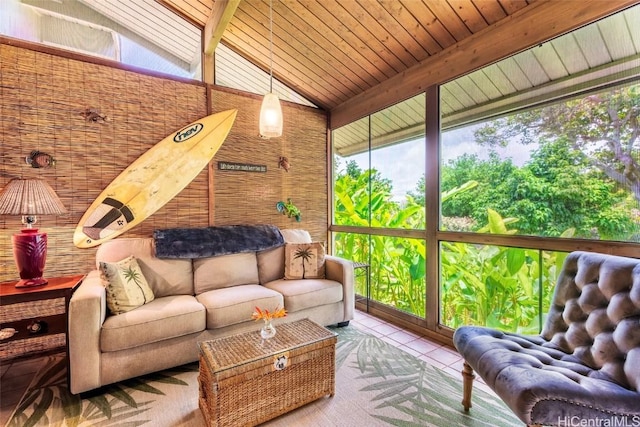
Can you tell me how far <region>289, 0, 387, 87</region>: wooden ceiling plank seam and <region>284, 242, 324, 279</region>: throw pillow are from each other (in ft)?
6.28

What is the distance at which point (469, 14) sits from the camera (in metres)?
2.26

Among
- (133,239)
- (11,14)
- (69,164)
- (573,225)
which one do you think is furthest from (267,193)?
(573,225)

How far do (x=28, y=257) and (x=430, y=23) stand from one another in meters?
3.53

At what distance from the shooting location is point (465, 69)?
2.48 metres

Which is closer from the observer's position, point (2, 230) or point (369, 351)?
point (2, 230)

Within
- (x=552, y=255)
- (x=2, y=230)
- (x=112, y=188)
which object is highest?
(x=112, y=188)

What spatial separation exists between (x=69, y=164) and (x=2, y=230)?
0.70 meters

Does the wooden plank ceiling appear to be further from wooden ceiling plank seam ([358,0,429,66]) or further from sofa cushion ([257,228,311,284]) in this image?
sofa cushion ([257,228,311,284])

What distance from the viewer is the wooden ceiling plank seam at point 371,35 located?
2.50 meters

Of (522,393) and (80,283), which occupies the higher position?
(80,283)

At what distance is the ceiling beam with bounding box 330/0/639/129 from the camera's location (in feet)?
6.11

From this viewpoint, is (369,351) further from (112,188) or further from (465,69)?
(112,188)

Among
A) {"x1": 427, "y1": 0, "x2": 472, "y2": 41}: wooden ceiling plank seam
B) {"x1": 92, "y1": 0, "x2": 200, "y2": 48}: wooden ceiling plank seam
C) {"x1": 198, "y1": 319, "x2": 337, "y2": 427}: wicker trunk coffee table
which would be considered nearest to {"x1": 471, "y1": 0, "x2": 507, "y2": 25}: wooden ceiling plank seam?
{"x1": 427, "y1": 0, "x2": 472, "y2": 41}: wooden ceiling plank seam

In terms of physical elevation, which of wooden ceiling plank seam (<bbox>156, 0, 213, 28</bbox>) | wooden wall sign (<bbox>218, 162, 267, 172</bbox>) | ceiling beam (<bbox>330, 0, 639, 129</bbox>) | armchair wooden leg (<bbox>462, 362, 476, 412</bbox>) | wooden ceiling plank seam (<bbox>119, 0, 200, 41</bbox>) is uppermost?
wooden ceiling plank seam (<bbox>156, 0, 213, 28</bbox>)
